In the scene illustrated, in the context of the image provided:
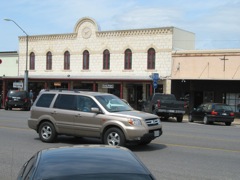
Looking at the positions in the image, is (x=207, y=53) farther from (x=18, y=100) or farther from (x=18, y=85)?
(x=18, y=85)

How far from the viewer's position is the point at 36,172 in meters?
3.31

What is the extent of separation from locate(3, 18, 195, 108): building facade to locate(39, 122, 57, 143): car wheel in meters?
21.0

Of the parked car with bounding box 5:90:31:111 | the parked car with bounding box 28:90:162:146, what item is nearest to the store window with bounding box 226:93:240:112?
the parked car with bounding box 5:90:31:111

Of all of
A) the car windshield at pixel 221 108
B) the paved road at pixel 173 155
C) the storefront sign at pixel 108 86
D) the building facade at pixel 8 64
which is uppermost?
the building facade at pixel 8 64

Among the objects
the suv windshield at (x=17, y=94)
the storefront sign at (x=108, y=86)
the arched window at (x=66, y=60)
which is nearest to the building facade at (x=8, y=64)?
the arched window at (x=66, y=60)

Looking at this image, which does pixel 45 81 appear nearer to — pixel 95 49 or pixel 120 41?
pixel 95 49

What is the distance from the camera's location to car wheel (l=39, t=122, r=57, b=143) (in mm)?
12930

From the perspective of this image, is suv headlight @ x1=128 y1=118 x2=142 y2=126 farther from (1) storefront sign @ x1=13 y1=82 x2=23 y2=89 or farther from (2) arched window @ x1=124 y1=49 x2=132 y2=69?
(1) storefront sign @ x1=13 y1=82 x2=23 y2=89

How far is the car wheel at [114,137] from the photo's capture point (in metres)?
11.5

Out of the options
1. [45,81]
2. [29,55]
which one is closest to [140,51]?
[45,81]

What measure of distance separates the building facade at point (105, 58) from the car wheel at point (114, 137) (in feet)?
72.2

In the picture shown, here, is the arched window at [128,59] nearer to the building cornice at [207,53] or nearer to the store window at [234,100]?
the building cornice at [207,53]

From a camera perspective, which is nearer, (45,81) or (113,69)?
(113,69)

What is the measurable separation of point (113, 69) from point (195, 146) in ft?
82.9
